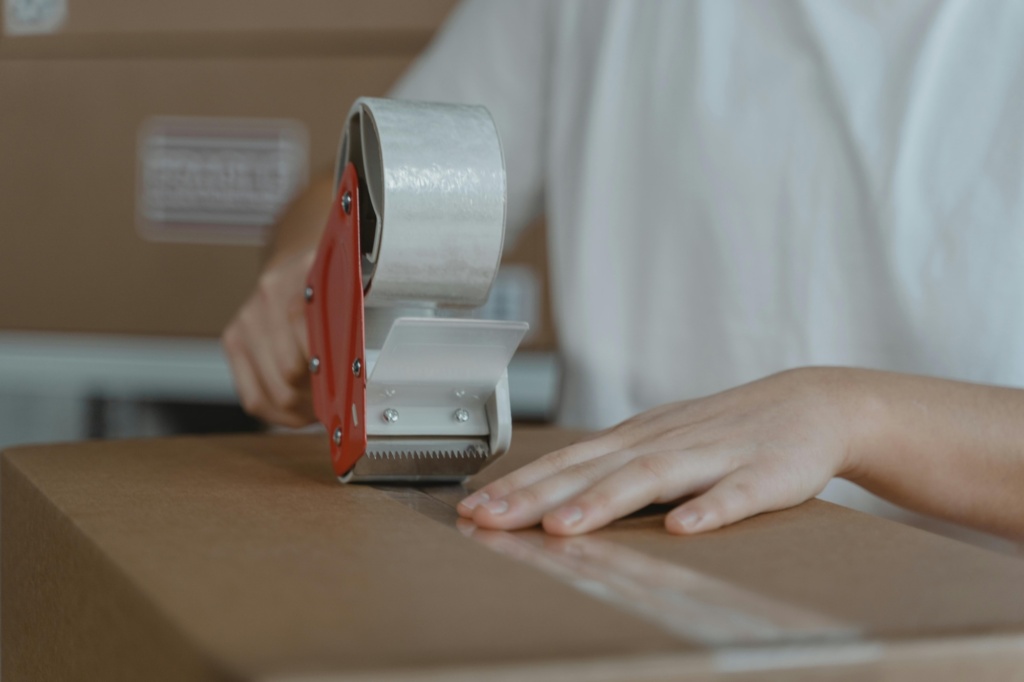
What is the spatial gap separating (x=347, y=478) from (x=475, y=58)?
2.09 feet

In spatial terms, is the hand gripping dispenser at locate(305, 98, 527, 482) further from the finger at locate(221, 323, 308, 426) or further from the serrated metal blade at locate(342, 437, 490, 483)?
the finger at locate(221, 323, 308, 426)

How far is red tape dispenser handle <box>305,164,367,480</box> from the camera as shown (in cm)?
54

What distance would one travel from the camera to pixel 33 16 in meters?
1.11

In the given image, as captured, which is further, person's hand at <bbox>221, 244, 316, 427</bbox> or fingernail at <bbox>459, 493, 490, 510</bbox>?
person's hand at <bbox>221, 244, 316, 427</bbox>

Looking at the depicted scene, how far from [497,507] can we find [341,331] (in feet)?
0.50

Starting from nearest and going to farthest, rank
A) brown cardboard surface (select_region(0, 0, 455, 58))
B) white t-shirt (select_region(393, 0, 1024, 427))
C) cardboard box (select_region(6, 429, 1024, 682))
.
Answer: cardboard box (select_region(6, 429, 1024, 682))
white t-shirt (select_region(393, 0, 1024, 427))
brown cardboard surface (select_region(0, 0, 455, 58))

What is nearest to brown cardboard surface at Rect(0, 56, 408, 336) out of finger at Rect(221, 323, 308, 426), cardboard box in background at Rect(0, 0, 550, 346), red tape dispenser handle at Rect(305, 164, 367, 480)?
cardboard box in background at Rect(0, 0, 550, 346)

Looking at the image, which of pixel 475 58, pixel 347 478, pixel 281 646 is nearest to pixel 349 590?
pixel 281 646

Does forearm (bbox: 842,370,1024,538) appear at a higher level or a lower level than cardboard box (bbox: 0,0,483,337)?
lower

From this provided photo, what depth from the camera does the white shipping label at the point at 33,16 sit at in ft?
3.59

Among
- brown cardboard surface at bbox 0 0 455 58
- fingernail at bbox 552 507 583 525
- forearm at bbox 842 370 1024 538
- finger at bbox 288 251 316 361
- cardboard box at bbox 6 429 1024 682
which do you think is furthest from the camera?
brown cardboard surface at bbox 0 0 455 58

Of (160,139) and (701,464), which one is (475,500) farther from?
(160,139)

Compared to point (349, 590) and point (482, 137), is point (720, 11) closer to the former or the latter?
point (482, 137)

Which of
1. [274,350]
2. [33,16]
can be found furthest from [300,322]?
[33,16]
